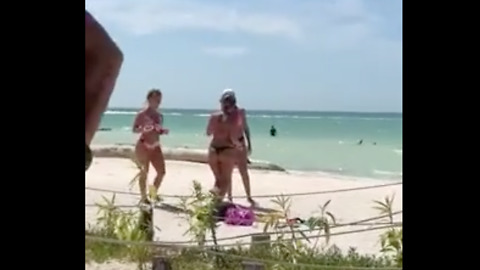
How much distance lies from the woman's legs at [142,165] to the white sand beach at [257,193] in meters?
0.07

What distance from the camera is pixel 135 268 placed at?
279 cm

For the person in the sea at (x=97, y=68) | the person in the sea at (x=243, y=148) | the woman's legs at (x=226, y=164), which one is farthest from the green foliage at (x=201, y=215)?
the person in the sea at (x=97, y=68)

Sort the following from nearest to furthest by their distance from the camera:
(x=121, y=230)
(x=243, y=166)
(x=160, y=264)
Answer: (x=160, y=264)
(x=121, y=230)
(x=243, y=166)

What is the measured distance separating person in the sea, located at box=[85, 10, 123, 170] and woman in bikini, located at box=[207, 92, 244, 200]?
453 centimetres

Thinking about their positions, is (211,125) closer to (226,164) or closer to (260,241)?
(226,164)

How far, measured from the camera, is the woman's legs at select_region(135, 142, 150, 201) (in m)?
4.20

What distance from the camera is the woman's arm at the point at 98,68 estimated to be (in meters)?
0.51

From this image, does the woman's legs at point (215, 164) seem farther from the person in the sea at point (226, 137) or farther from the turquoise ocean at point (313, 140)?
the turquoise ocean at point (313, 140)

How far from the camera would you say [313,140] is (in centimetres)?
2175

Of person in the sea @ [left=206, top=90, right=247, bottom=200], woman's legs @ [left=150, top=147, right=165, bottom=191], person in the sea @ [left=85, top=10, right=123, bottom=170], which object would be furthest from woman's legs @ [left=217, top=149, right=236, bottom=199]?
person in the sea @ [left=85, top=10, right=123, bottom=170]

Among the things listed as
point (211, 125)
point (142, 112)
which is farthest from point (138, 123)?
point (211, 125)
